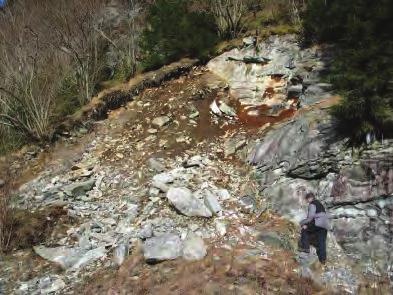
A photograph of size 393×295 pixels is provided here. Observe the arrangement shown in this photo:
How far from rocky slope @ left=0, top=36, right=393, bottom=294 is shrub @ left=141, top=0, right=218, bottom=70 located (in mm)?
1702

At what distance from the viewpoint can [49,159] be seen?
1109cm

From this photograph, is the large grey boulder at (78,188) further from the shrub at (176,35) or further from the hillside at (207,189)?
the shrub at (176,35)

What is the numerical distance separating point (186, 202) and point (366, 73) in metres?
3.67

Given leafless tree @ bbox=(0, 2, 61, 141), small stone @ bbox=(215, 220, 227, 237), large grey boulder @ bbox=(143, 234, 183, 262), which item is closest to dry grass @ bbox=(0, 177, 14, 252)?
large grey boulder @ bbox=(143, 234, 183, 262)

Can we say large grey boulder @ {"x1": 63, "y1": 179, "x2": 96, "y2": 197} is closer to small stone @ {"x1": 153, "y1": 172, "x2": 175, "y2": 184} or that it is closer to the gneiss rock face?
small stone @ {"x1": 153, "y1": 172, "x2": 175, "y2": 184}

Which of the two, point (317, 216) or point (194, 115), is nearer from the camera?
point (317, 216)

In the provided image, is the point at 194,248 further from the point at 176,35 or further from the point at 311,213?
the point at 176,35

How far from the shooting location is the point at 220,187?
8555 mm

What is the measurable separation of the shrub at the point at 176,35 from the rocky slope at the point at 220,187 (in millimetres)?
1702

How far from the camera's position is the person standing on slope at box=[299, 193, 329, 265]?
6.62 m

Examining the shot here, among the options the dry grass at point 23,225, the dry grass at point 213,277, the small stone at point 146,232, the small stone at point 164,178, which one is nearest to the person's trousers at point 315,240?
the dry grass at point 213,277

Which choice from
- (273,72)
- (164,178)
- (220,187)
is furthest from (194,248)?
(273,72)

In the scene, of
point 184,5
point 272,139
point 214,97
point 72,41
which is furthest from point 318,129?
point 72,41

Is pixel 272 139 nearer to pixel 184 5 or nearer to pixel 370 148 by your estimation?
pixel 370 148
